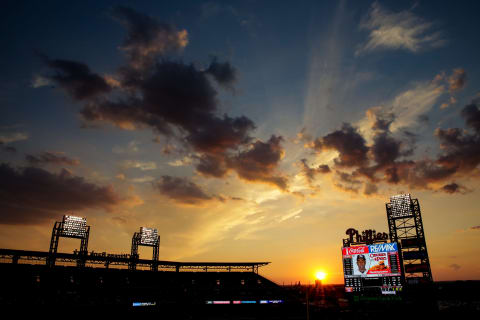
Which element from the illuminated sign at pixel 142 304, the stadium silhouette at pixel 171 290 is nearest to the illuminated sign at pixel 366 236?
the stadium silhouette at pixel 171 290

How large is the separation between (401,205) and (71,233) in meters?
64.6

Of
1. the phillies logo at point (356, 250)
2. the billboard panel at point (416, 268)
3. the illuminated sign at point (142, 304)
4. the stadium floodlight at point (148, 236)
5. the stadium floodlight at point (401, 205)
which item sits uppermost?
the stadium floodlight at point (401, 205)

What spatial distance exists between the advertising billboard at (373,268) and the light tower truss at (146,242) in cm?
4030

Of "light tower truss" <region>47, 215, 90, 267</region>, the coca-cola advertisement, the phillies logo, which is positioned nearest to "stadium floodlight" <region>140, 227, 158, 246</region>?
"light tower truss" <region>47, 215, 90, 267</region>

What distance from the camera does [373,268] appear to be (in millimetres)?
49406

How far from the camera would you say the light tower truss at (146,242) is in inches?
2623

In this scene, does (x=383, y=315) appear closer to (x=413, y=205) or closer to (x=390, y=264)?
(x=390, y=264)

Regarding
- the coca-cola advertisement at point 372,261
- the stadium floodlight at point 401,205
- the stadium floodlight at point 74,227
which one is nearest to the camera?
the coca-cola advertisement at point 372,261

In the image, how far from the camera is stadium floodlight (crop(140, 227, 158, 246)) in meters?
69.2

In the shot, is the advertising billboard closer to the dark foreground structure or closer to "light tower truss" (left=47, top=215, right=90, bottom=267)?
the dark foreground structure

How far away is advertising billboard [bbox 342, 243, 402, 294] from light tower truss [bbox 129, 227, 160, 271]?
132 feet

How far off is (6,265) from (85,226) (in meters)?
13.5

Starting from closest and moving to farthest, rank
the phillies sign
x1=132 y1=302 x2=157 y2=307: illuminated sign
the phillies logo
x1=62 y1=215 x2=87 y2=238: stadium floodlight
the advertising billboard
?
the advertising billboard < the phillies sign < the phillies logo < x1=132 y1=302 x2=157 y2=307: illuminated sign < x1=62 y1=215 x2=87 y2=238: stadium floodlight

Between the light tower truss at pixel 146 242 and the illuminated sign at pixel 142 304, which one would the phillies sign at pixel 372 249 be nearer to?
the illuminated sign at pixel 142 304
